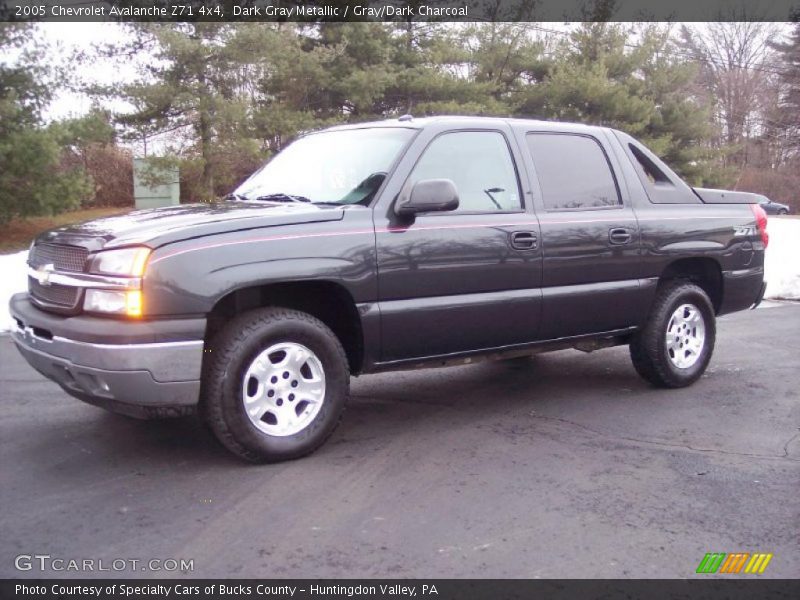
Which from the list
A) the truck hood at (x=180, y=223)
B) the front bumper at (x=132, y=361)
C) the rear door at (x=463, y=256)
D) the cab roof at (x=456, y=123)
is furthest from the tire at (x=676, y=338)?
the front bumper at (x=132, y=361)

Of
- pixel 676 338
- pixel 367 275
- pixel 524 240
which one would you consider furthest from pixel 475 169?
pixel 676 338

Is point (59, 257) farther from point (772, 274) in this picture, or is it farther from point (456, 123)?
point (772, 274)

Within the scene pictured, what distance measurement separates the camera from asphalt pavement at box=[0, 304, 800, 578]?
3.30 meters

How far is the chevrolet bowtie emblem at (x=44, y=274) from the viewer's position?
4.23 meters

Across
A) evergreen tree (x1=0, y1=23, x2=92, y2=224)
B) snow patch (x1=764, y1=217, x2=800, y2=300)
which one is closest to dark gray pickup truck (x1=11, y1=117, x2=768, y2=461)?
snow patch (x1=764, y1=217, x2=800, y2=300)

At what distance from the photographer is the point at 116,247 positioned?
12.8 ft

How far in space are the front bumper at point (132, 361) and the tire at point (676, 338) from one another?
3359mm

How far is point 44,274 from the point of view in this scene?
428 centimetres

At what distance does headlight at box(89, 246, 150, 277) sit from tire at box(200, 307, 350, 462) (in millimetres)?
579

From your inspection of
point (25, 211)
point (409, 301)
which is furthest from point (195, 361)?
point (25, 211)

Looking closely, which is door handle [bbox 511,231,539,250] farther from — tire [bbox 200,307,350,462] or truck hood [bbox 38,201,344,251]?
tire [bbox 200,307,350,462]

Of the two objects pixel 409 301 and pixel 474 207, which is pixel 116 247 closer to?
pixel 409 301

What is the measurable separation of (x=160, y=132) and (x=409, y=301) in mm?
16273
